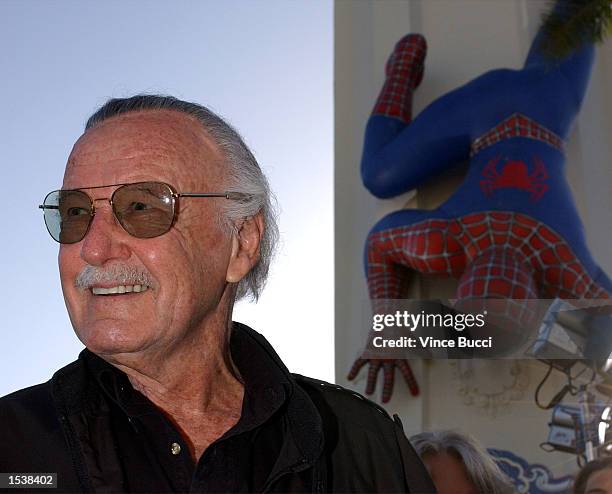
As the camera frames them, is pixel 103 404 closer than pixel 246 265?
Yes

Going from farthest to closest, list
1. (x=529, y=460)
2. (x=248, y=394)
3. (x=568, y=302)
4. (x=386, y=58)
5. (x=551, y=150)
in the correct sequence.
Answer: (x=386, y=58) → (x=551, y=150) → (x=568, y=302) → (x=529, y=460) → (x=248, y=394)

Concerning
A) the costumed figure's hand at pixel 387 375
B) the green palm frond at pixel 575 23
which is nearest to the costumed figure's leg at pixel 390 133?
the costumed figure's hand at pixel 387 375

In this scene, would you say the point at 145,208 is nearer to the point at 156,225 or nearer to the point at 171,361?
the point at 156,225

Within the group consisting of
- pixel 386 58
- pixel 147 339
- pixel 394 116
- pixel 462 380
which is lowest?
pixel 462 380

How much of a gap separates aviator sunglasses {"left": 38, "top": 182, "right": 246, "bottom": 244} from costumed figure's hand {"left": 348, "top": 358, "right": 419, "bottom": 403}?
3975 mm

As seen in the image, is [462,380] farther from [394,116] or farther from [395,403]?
[394,116]

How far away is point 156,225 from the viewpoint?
151cm

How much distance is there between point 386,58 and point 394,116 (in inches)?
37.6

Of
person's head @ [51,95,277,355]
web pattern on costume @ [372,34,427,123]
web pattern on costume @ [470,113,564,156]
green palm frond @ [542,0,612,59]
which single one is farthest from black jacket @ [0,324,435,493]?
web pattern on costume @ [372,34,427,123]

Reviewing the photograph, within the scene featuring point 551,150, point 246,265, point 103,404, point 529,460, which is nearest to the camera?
point 103,404

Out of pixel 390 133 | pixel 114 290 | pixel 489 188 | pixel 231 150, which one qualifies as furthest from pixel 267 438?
pixel 390 133

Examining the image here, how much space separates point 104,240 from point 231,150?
376 mm

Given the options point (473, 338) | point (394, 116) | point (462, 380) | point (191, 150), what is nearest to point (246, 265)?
point (191, 150)

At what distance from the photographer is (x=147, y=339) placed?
143 centimetres
